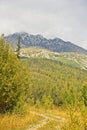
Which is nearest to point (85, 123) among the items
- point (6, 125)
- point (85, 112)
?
point (85, 112)

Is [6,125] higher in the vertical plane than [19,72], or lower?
lower

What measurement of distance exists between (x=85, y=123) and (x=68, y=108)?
3.95ft

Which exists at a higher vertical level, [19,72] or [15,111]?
[19,72]

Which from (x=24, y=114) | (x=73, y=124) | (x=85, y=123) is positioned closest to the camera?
(x=73, y=124)

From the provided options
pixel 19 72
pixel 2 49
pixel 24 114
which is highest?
pixel 2 49

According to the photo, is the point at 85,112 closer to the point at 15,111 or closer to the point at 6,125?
the point at 6,125

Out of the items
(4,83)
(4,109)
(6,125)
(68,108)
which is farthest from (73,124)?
(4,109)

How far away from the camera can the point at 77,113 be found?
1508 centimetres

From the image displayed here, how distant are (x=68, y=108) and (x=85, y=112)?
1139 mm

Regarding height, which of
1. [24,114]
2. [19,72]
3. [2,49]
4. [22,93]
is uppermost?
[2,49]

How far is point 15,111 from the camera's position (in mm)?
30594

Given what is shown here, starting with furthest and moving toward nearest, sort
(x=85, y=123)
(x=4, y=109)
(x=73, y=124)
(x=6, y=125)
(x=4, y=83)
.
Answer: (x=4, y=109) → (x=4, y=83) → (x=6, y=125) → (x=85, y=123) → (x=73, y=124)

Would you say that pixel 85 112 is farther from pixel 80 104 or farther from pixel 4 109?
pixel 4 109

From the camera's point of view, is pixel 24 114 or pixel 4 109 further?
pixel 24 114
